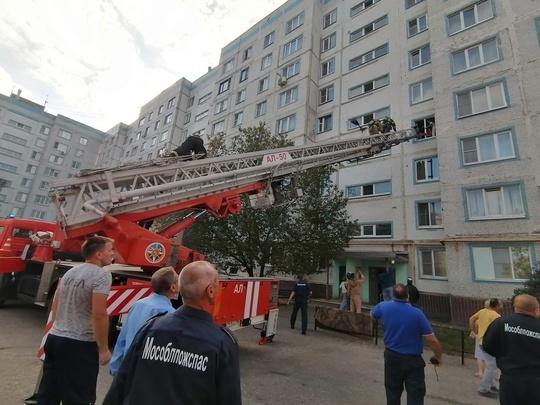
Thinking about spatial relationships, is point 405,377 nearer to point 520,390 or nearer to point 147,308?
point 520,390

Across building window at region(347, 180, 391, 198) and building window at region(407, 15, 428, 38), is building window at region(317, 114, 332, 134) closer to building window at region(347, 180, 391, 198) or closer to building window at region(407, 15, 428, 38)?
building window at region(347, 180, 391, 198)

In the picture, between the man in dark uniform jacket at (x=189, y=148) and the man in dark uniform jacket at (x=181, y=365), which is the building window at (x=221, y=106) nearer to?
the man in dark uniform jacket at (x=189, y=148)

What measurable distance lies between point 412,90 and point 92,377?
2200cm

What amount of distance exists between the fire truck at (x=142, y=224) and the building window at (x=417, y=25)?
17293 millimetres

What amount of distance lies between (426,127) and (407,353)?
662 inches

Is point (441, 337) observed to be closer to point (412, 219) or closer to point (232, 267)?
point (412, 219)

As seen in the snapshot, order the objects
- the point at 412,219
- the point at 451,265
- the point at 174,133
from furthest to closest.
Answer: the point at 174,133 < the point at 412,219 < the point at 451,265

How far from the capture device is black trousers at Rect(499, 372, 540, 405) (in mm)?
3023

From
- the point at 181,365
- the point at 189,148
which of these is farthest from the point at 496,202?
the point at 181,365

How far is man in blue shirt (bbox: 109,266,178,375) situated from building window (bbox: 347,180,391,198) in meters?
17.9

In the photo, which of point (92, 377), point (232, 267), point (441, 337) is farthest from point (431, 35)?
point (92, 377)

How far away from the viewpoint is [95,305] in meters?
Result: 2.95

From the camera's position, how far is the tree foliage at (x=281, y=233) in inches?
587

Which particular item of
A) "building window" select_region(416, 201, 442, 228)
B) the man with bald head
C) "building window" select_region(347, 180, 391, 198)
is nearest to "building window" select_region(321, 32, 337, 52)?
"building window" select_region(347, 180, 391, 198)
